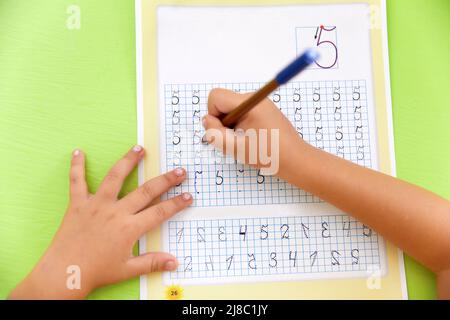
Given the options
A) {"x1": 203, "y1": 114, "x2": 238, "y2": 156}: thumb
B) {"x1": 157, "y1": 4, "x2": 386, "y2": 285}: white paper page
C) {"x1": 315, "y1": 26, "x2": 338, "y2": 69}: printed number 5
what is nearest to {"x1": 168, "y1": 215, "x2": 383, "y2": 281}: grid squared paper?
{"x1": 157, "y1": 4, "x2": 386, "y2": 285}: white paper page

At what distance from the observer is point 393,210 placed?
61 cm

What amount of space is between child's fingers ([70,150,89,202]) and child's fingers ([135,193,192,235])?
9 cm

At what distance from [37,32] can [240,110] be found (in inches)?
13.6

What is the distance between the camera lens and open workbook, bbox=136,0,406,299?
0.65 m

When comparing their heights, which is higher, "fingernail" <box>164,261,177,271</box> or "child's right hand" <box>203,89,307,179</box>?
"child's right hand" <box>203,89,307,179</box>

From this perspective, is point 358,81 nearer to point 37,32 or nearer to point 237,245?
point 237,245

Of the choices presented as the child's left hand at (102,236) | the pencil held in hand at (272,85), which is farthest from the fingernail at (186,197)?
the pencil held in hand at (272,85)

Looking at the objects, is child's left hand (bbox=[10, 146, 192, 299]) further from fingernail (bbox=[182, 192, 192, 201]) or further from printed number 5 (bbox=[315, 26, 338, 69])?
printed number 5 (bbox=[315, 26, 338, 69])

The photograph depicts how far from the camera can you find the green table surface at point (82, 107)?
0.65 metres

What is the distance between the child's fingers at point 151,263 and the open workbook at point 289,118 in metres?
0.01

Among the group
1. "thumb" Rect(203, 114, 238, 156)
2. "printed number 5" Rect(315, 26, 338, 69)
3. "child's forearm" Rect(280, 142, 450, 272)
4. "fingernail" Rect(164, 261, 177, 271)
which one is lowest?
"fingernail" Rect(164, 261, 177, 271)

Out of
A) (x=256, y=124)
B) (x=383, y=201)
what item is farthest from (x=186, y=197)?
(x=383, y=201)

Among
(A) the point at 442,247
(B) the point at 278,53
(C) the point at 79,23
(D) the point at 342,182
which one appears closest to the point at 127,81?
(C) the point at 79,23

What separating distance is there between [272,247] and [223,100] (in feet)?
0.74
